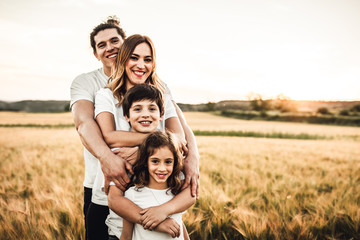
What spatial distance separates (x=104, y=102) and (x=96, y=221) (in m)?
0.93

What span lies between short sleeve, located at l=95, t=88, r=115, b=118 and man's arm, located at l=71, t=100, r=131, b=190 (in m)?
0.10

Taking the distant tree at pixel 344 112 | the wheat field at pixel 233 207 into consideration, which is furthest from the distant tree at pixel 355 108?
the wheat field at pixel 233 207

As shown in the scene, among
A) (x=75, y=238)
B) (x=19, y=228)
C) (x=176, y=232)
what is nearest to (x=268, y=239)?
(x=176, y=232)

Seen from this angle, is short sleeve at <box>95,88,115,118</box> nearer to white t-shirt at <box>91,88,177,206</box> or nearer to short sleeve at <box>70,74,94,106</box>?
white t-shirt at <box>91,88,177,206</box>

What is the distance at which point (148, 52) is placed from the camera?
194cm

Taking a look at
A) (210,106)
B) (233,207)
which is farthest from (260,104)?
(233,207)

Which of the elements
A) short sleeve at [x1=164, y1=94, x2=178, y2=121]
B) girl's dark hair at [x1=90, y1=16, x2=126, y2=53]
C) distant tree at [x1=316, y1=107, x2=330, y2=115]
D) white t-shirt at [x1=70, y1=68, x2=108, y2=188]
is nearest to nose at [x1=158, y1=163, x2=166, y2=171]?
short sleeve at [x1=164, y1=94, x2=178, y2=121]

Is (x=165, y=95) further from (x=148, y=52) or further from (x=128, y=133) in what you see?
(x=128, y=133)

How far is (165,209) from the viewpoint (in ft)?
5.20

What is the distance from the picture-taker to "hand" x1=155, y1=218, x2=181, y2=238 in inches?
61.9

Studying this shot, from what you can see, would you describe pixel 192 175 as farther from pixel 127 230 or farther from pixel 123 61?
pixel 123 61

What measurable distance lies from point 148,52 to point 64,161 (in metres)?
4.75

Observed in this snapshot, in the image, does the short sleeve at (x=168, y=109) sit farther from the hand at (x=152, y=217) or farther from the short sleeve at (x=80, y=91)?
the hand at (x=152, y=217)

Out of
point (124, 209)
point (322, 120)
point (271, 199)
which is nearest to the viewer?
point (124, 209)
